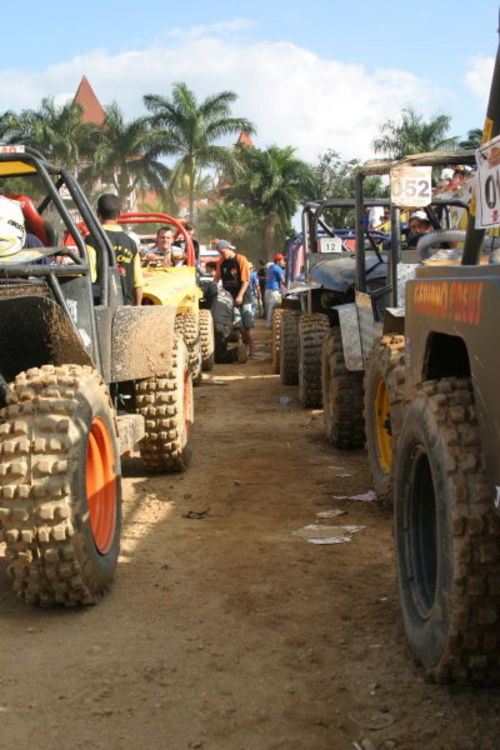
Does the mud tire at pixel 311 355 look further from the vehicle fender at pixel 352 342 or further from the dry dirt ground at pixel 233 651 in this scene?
the dry dirt ground at pixel 233 651

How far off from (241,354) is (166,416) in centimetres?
874

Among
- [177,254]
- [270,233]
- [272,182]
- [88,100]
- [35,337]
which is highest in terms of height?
[88,100]

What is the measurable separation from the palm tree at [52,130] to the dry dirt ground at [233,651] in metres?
42.3

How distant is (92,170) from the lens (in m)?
47.4

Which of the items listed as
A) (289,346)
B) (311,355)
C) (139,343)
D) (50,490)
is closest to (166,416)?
(139,343)

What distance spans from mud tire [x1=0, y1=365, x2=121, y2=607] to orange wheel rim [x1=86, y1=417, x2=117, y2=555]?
0.09 metres

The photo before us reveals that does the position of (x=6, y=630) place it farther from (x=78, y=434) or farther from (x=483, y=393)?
(x=483, y=393)

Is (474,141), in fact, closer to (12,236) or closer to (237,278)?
(12,236)

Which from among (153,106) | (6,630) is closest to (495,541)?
(6,630)

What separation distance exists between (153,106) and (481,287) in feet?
151

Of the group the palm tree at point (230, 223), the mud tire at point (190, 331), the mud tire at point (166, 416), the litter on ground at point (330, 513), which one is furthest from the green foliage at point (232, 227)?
the litter on ground at point (330, 513)

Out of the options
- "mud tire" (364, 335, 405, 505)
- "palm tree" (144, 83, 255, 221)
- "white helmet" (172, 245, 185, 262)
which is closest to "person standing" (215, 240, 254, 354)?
"white helmet" (172, 245, 185, 262)

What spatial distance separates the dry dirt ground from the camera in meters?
2.91

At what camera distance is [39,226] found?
525 cm
